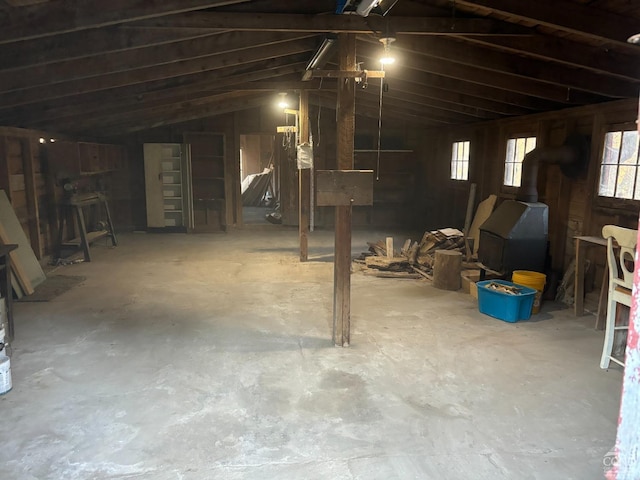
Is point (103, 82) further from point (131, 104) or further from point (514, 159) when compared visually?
point (514, 159)

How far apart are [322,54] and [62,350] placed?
3.63 m

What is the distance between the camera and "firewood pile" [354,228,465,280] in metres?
6.34

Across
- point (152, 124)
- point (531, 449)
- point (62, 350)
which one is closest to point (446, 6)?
point (531, 449)

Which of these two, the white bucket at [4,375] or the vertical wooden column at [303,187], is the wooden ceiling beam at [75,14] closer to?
the white bucket at [4,375]

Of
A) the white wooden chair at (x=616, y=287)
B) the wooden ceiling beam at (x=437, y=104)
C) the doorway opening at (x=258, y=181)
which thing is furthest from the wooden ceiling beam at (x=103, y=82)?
the doorway opening at (x=258, y=181)

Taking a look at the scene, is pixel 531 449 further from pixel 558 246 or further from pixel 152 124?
pixel 152 124

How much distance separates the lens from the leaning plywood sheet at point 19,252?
5.13 m

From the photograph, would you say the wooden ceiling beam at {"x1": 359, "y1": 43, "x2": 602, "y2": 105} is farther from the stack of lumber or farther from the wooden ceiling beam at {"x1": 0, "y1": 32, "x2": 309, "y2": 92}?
the stack of lumber

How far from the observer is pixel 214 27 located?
12.0ft

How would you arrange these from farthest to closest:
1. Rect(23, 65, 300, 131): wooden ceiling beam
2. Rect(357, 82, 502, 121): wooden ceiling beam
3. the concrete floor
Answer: Rect(357, 82, 502, 121): wooden ceiling beam, Rect(23, 65, 300, 131): wooden ceiling beam, the concrete floor

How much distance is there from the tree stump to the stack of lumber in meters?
8.60

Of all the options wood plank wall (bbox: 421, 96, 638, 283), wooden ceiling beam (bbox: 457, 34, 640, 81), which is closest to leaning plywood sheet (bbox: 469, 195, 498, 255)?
wood plank wall (bbox: 421, 96, 638, 283)

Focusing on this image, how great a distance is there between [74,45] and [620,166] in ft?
16.8

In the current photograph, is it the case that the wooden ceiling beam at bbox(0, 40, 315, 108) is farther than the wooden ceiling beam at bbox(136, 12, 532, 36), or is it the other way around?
the wooden ceiling beam at bbox(0, 40, 315, 108)
